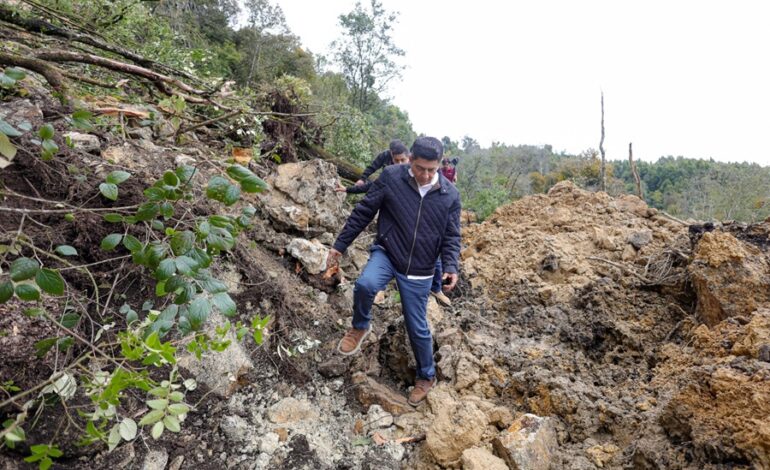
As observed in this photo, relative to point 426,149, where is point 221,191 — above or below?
below

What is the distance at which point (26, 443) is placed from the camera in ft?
5.88

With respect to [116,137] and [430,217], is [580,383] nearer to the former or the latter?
[430,217]

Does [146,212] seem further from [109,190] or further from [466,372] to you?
[466,372]

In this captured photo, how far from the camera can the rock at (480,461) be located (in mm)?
2270

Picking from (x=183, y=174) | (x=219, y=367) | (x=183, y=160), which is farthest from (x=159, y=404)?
(x=183, y=160)

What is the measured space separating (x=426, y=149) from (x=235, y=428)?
1.96 meters

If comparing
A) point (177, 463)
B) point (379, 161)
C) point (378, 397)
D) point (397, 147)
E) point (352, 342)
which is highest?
point (397, 147)

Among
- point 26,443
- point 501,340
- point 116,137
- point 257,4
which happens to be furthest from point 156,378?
point 257,4

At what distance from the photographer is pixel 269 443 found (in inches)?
93.4

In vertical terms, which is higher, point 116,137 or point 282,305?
point 116,137

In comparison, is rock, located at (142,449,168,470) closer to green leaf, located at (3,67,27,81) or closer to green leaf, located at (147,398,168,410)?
green leaf, located at (147,398,168,410)

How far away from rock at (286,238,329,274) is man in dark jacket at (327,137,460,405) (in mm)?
792

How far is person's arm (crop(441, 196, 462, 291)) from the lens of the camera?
2975 mm

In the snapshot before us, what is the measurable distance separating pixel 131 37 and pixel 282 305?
4.67m
